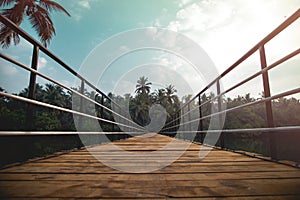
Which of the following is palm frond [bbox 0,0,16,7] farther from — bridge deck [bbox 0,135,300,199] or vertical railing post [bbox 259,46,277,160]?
vertical railing post [bbox 259,46,277,160]

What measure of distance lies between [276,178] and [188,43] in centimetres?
549

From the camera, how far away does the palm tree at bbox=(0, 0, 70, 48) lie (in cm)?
856

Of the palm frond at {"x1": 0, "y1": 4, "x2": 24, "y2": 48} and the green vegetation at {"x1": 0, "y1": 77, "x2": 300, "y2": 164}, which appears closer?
the green vegetation at {"x1": 0, "y1": 77, "x2": 300, "y2": 164}

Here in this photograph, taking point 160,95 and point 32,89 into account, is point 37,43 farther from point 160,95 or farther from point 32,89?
point 160,95

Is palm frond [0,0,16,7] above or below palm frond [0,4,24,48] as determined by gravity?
above

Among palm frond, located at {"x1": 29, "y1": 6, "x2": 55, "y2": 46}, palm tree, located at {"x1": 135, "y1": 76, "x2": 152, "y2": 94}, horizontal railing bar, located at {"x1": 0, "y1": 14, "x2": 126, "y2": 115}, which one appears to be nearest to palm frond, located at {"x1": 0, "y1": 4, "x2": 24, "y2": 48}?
palm frond, located at {"x1": 29, "y1": 6, "x2": 55, "y2": 46}

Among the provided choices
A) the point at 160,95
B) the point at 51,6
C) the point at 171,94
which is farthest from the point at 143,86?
the point at 51,6

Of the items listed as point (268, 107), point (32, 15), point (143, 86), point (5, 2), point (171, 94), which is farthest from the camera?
point (143, 86)

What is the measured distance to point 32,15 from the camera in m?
9.14

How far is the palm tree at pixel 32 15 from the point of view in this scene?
8562 millimetres

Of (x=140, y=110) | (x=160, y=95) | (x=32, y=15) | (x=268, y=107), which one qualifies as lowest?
(x=268, y=107)

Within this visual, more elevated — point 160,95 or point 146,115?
point 160,95

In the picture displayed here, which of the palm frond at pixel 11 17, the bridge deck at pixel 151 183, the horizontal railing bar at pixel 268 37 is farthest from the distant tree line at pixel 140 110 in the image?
the palm frond at pixel 11 17

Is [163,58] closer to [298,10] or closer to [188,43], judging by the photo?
[188,43]
